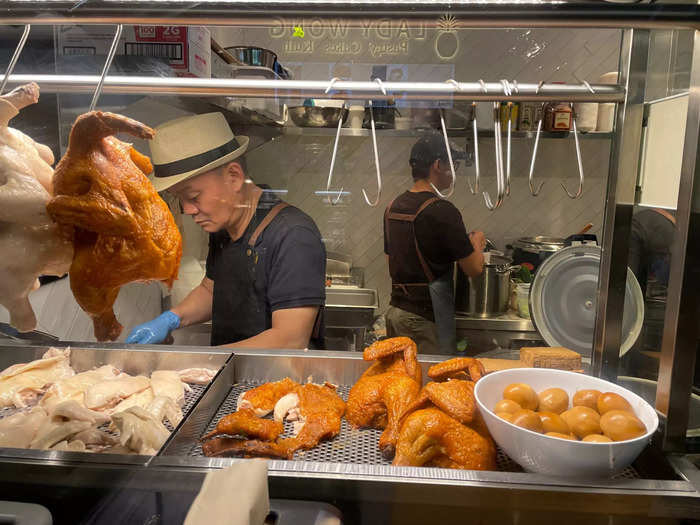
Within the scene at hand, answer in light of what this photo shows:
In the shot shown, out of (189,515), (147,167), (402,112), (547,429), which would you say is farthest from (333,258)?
A: (189,515)

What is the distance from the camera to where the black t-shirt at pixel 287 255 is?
5.87ft

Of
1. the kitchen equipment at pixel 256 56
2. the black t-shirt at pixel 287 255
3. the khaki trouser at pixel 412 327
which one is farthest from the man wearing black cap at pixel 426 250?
the kitchen equipment at pixel 256 56

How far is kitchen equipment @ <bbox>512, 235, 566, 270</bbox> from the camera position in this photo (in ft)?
6.54

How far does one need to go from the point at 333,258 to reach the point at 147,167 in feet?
3.15

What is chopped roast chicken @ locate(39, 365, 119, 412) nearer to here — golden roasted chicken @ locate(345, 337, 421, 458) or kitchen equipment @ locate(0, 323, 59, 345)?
kitchen equipment @ locate(0, 323, 59, 345)

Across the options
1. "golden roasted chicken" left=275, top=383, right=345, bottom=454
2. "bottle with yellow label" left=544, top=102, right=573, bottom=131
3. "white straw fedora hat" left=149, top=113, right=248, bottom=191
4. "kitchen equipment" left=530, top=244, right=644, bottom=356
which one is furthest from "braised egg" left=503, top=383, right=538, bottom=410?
"bottle with yellow label" left=544, top=102, right=573, bottom=131

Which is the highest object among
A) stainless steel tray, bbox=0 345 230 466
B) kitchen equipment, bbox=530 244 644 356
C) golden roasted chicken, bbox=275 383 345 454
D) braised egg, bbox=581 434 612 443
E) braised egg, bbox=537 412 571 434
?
kitchen equipment, bbox=530 244 644 356

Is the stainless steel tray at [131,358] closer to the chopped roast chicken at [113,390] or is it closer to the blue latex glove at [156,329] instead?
the chopped roast chicken at [113,390]

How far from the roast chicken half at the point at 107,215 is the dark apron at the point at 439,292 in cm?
100

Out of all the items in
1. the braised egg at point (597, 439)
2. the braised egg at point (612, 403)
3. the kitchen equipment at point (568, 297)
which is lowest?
the braised egg at point (597, 439)

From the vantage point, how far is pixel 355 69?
5.64 ft

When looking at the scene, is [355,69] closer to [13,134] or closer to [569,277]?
[569,277]

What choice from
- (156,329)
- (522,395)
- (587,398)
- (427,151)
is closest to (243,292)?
(156,329)

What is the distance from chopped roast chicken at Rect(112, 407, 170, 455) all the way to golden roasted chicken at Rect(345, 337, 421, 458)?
43 cm
